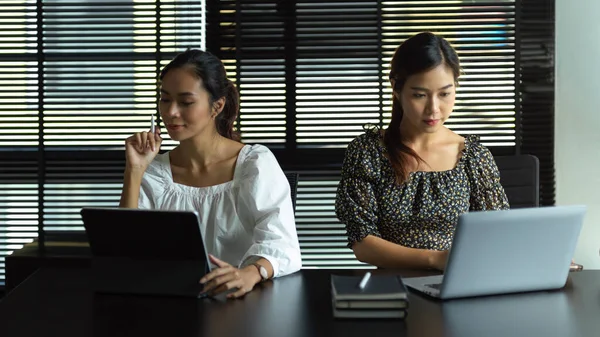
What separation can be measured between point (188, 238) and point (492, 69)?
8.21 feet

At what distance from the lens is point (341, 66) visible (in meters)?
4.03

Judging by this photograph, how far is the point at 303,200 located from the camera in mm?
4105

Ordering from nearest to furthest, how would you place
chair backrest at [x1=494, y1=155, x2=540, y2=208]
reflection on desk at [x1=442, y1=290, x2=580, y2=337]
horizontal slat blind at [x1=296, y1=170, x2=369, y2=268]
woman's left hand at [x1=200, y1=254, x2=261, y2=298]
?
reflection on desk at [x1=442, y1=290, x2=580, y2=337]
woman's left hand at [x1=200, y1=254, x2=261, y2=298]
chair backrest at [x1=494, y1=155, x2=540, y2=208]
horizontal slat blind at [x1=296, y1=170, x2=369, y2=268]

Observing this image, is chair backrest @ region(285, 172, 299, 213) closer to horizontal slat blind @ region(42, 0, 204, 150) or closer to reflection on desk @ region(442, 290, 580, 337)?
reflection on desk @ region(442, 290, 580, 337)

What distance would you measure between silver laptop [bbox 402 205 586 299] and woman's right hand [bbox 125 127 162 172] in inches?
40.9

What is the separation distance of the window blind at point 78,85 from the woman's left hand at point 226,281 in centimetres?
208

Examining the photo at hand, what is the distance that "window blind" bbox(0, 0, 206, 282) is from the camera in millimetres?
4035

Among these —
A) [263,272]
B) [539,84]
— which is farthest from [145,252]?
[539,84]

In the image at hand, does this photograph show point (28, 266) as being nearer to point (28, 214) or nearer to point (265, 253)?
point (28, 214)

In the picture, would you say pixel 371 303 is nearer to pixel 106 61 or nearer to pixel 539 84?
pixel 539 84

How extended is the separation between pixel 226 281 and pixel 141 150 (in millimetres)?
807

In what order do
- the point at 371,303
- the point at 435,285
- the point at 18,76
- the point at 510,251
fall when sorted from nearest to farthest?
the point at 371,303 < the point at 510,251 < the point at 435,285 < the point at 18,76

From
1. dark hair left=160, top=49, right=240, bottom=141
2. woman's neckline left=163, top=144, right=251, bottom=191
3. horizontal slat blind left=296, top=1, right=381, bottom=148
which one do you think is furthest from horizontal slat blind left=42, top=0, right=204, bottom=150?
woman's neckline left=163, top=144, right=251, bottom=191

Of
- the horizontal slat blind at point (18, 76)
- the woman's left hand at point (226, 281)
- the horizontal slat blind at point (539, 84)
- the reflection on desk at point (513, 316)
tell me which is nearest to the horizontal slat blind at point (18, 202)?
the horizontal slat blind at point (18, 76)
